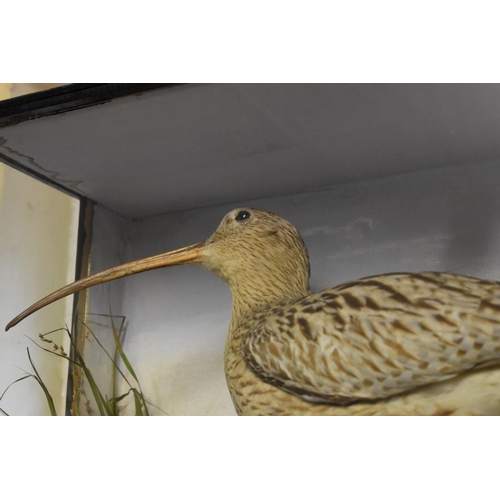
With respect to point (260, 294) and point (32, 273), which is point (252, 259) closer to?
point (260, 294)

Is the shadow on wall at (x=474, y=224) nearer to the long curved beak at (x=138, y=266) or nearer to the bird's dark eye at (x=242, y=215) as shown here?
the bird's dark eye at (x=242, y=215)

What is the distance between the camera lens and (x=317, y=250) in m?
1.70

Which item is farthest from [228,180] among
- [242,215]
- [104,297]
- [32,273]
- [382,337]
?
[382,337]

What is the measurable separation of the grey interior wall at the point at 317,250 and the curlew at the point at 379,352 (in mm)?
348

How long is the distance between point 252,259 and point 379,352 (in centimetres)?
49

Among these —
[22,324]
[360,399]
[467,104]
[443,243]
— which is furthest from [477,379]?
[22,324]

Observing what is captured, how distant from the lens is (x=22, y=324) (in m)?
1.81

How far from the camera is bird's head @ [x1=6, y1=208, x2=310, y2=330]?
1.53 metres

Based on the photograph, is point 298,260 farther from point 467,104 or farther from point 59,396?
point 59,396

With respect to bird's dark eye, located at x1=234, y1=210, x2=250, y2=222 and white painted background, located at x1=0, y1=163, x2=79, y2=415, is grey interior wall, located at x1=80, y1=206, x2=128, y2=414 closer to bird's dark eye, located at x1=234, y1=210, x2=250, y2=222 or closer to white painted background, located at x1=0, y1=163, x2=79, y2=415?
white painted background, located at x1=0, y1=163, x2=79, y2=415

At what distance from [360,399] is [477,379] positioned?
19 cm

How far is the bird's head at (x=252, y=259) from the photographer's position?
5.02 ft

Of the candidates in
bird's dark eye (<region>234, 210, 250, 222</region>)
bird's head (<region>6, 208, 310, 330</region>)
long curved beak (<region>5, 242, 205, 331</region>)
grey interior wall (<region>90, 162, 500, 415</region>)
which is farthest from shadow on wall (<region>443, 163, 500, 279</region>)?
long curved beak (<region>5, 242, 205, 331</region>)
